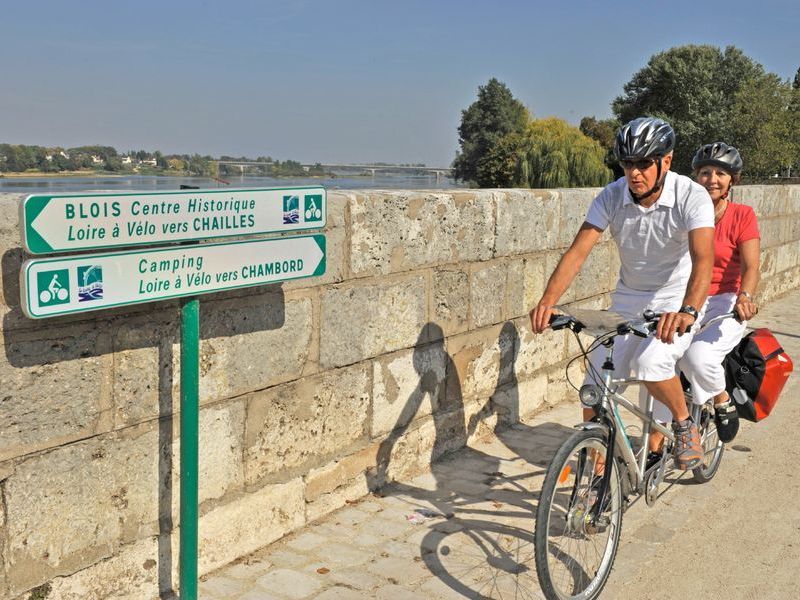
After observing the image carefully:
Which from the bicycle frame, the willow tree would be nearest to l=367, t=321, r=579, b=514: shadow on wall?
the bicycle frame

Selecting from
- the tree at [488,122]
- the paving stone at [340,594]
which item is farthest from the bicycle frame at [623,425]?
the tree at [488,122]

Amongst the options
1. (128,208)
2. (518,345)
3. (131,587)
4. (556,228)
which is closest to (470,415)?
(518,345)

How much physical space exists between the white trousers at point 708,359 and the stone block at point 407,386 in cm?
128

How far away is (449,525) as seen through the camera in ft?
14.1

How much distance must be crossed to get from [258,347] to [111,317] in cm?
80

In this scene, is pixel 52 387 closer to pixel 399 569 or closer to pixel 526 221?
pixel 399 569

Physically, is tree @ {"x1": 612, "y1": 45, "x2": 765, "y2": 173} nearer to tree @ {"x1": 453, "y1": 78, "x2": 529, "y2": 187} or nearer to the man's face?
tree @ {"x1": 453, "y1": 78, "x2": 529, "y2": 187}

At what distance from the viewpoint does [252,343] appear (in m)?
3.82

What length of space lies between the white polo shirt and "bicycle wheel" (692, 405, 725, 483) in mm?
1022

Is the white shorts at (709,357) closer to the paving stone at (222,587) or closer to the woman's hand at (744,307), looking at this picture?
the woman's hand at (744,307)

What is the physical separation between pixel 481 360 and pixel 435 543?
1.64 m

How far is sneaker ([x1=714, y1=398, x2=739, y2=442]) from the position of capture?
15.5 feet

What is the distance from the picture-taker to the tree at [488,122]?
10644cm

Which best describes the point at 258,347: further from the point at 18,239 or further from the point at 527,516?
the point at 527,516
